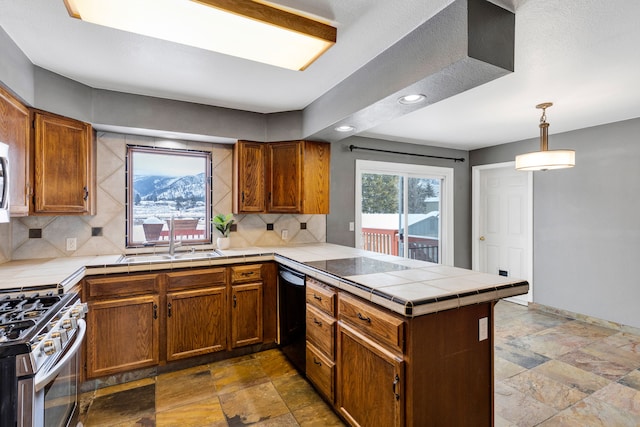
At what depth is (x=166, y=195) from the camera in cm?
316

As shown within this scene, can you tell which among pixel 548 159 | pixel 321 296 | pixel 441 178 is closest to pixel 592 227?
pixel 548 159

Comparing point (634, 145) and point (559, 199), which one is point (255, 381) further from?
point (634, 145)

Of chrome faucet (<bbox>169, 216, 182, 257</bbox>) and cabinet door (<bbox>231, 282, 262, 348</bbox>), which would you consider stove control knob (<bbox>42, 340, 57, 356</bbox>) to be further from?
chrome faucet (<bbox>169, 216, 182, 257</bbox>)

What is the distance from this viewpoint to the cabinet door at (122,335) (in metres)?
2.31

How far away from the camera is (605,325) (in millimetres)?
3557

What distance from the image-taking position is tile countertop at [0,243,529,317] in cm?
151

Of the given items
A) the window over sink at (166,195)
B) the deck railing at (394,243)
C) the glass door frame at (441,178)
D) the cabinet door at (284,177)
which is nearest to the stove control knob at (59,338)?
the window over sink at (166,195)

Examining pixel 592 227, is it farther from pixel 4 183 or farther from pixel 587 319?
pixel 4 183

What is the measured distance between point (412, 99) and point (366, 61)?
408 millimetres

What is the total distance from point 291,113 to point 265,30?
1.58 m

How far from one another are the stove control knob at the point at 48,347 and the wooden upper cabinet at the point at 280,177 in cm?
202

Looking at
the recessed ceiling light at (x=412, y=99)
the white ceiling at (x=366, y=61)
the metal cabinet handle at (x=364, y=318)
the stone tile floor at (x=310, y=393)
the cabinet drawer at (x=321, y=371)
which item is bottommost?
the stone tile floor at (x=310, y=393)

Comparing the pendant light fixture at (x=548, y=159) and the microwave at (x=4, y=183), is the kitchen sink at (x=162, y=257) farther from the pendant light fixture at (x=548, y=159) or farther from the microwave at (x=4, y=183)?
the pendant light fixture at (x=548, y=159)

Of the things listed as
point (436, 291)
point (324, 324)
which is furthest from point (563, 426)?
point (324, 324)
